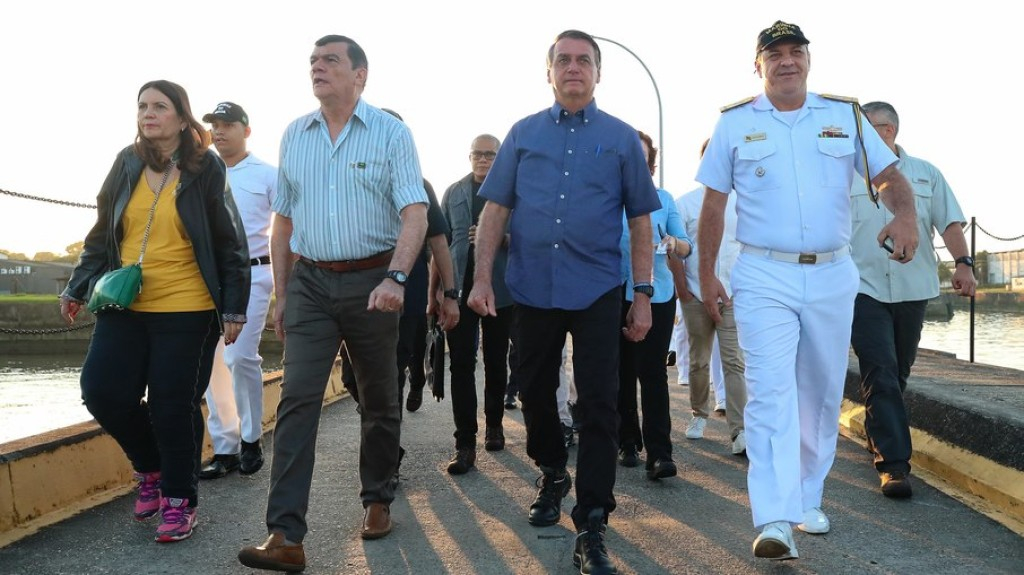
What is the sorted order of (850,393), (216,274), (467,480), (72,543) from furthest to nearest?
(850,393), (467,480), (216,274), (72,543)

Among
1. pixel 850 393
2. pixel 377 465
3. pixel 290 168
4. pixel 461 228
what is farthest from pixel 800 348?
pixel 850 393

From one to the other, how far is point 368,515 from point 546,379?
3.35 feet

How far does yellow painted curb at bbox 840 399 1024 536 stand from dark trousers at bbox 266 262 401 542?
2.95 m

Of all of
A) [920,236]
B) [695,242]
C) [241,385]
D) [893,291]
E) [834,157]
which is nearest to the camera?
[834,157]

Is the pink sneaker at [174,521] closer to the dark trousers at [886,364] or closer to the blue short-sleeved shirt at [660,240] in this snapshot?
the blue short-sleeved shirt at [660,240]

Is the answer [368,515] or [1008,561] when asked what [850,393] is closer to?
[1008,561]

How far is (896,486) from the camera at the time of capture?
508 cm

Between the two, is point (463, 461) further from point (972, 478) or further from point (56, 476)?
point (972, 478)

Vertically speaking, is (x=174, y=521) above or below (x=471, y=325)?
below

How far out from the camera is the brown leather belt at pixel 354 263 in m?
4.28

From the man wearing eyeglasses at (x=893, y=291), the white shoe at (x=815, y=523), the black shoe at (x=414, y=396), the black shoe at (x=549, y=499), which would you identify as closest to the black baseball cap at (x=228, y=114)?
the black shoe at (x=414, y=396)

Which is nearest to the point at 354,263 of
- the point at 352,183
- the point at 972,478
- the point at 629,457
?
the point at 352,183

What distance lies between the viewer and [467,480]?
19.0ft

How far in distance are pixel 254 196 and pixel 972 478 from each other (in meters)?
4.49
